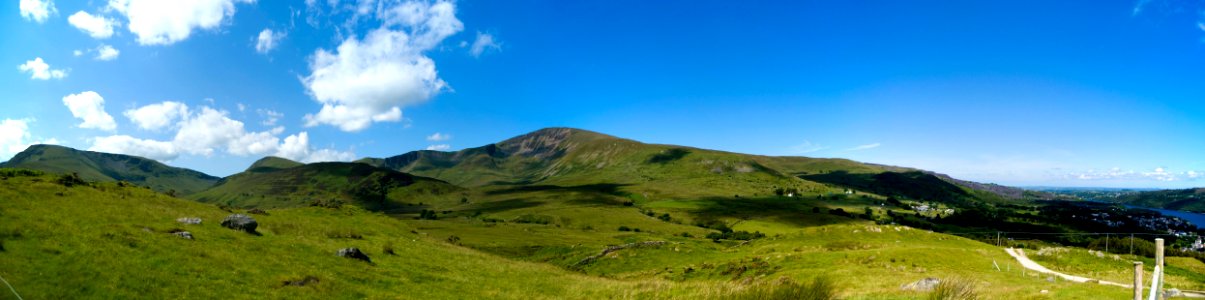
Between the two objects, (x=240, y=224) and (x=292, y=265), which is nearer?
(x=292, y=265)

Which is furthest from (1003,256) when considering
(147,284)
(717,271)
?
(147,284)

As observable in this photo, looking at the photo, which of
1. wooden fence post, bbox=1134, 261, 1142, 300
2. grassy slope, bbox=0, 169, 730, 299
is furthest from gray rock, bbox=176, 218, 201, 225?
wooden fence post, bbox=1134, 261, 1142, 300

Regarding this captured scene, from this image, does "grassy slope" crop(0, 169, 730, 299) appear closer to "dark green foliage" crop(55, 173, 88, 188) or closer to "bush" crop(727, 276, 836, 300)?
"dark green foliage" crop(55, 173, 88, 188)

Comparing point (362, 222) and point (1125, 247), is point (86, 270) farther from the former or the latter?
point (1125, 247)

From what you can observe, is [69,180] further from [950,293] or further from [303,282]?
[950,293]

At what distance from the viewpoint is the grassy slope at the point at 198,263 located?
22156mm

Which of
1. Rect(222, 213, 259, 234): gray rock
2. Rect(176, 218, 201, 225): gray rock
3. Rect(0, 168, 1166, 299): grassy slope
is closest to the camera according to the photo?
Rect(0, 168, 1166, 299): grassy slope

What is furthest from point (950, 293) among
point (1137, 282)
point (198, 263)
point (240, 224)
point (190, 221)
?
point (190, 221)

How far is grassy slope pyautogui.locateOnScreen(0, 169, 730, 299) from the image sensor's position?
72.7 ft

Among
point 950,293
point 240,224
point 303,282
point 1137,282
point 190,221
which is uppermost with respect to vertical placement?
point 1137,282

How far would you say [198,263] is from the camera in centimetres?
2661

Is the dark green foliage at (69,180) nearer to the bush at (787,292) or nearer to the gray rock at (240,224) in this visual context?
the gray rock at (240,224)

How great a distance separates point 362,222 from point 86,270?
44.1 metres

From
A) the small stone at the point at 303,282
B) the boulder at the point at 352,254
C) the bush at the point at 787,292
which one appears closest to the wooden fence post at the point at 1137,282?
the bush at the point at 787,292
